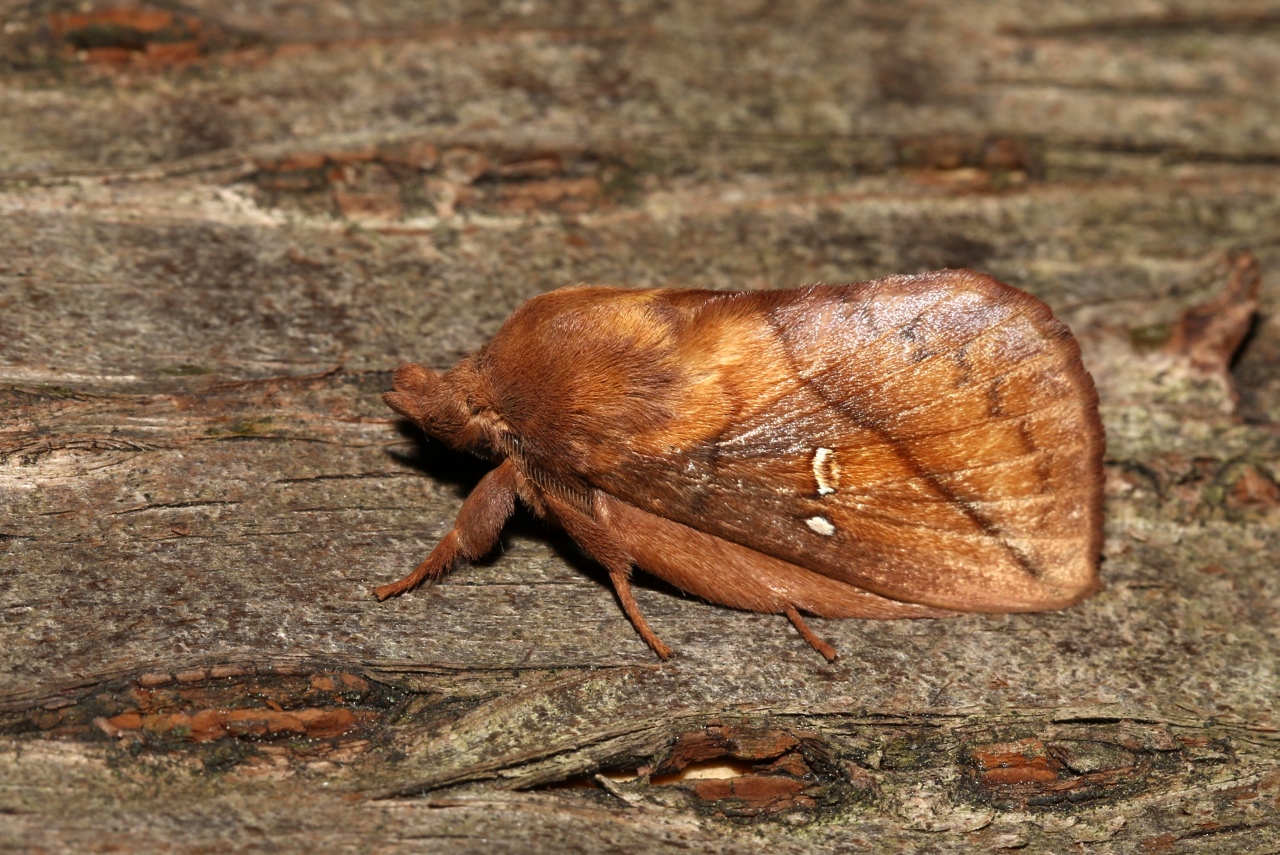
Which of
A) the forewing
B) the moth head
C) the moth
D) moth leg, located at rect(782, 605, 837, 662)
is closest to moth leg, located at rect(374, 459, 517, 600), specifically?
Answer: the moth

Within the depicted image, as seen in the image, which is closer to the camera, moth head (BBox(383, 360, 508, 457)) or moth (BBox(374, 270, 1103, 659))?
moth (BBox(374, 270, 1103, 659))

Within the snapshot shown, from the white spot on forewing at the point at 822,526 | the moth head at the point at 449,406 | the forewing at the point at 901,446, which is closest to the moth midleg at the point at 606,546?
the forewing at the point at 901,446

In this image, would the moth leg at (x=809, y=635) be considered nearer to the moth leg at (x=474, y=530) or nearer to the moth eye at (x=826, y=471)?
the moth eye at (x=826, y=471)

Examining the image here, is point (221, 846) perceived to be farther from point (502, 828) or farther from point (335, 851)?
point (502, 828)

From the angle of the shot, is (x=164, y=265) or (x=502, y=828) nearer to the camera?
(x=502, y=828)

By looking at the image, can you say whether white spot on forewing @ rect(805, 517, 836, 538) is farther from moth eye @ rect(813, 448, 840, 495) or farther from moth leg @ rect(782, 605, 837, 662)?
moth leg @ rect(782, 605, 837, 662)

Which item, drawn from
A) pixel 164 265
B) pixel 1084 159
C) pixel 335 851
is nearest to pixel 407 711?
pixel 335 851

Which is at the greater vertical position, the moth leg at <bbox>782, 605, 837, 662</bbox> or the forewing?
the forewing
